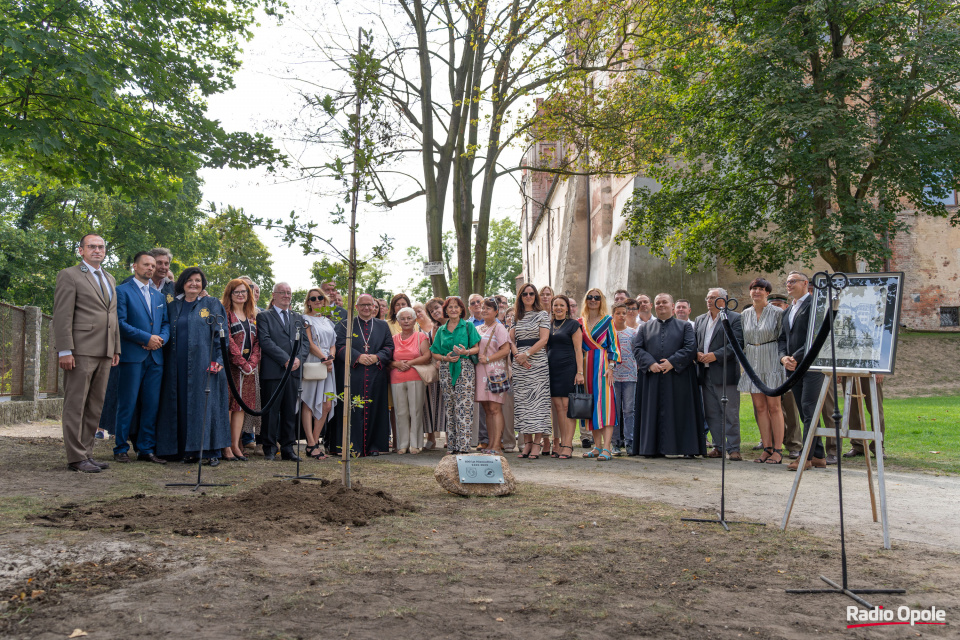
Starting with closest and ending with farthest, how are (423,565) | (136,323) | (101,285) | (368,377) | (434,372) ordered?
(423,565) → (101,285) → (136,323) → (368,377) → (434,372)

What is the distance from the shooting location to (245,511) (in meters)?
5.19

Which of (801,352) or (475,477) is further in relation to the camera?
(801,352)

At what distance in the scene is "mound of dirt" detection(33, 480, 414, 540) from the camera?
4.71 m

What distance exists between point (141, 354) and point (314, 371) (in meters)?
1.98

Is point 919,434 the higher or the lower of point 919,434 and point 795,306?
the lower

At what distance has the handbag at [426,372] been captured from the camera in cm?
1020

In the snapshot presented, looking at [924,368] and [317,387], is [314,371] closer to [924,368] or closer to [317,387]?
[317,387]

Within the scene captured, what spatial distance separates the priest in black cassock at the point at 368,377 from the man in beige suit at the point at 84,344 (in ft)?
9.75

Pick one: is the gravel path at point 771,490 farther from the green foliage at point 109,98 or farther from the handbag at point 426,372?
the green foliage at point 109,98

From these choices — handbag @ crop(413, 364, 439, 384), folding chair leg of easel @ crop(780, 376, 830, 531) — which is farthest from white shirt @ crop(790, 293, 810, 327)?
handbag @ crop(413, 364, 439, 384)

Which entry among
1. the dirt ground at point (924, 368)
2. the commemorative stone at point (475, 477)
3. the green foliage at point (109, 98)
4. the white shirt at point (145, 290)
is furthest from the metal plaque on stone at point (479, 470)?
the dirt ground at point (924, 368)

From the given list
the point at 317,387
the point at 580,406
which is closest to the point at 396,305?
the point at 317,387

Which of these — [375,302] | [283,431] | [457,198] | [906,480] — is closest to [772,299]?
[906,480]

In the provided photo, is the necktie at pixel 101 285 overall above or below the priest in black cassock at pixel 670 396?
above
